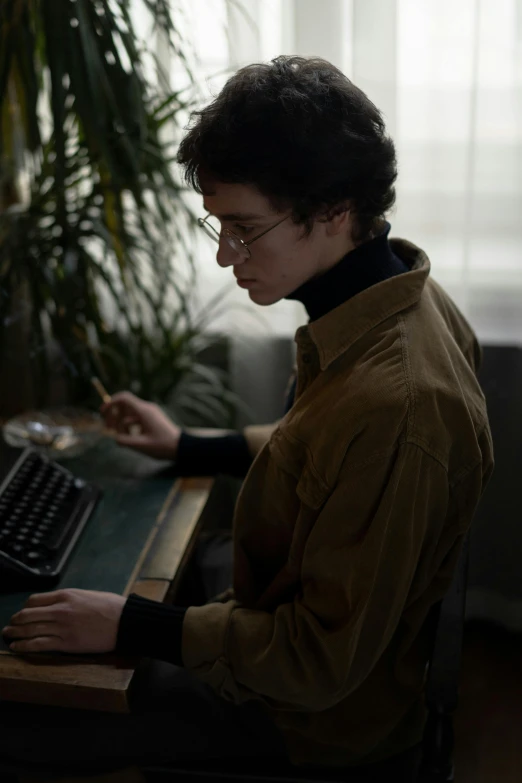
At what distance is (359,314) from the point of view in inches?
39.2

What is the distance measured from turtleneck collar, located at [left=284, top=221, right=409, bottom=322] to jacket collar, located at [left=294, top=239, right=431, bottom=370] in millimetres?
31

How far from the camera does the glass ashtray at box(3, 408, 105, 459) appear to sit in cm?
146

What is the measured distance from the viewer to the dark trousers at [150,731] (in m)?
1.03

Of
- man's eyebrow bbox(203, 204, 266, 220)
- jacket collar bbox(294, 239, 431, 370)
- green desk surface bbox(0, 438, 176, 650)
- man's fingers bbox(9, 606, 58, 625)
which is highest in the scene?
man's eyebrow bbox(203, 204, 266, 220)

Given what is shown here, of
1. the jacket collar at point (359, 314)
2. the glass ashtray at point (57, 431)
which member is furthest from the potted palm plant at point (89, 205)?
the jacket collar at point (359, 314)

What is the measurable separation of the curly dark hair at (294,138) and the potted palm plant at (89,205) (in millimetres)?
464

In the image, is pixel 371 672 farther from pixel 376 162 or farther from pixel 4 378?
pixel 4 378

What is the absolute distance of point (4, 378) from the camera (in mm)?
1893

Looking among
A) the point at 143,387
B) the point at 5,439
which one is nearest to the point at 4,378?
the point at 143,387

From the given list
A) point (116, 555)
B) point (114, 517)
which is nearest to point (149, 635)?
point (116, 555)

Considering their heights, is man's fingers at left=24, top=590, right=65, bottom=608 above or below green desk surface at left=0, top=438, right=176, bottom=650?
above

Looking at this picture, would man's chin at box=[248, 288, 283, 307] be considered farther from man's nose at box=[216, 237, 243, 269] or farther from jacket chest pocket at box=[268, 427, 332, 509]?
jacket chest pocket at box=[268, 427, 332, 509]

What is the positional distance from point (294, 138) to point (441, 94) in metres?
0.87

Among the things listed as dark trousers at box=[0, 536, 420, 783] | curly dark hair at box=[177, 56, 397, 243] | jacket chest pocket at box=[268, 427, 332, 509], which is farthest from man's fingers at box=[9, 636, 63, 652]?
curly dark hair at box=[177, 56, 397, 243]
